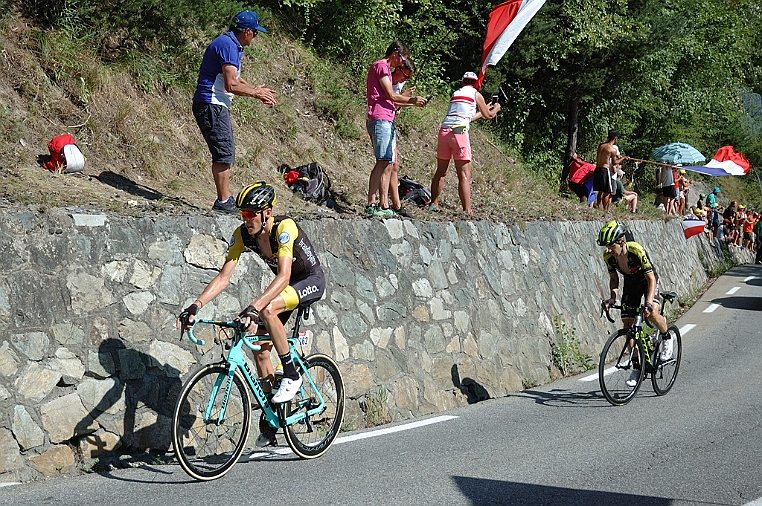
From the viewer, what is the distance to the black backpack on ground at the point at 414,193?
540 inches

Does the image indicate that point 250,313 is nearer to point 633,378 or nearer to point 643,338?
point 633,378

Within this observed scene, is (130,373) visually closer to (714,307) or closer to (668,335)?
(668,335)

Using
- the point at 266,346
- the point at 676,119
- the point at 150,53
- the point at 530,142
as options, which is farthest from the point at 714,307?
the point at 676,119

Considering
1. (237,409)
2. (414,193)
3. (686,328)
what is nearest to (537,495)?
(237,409)

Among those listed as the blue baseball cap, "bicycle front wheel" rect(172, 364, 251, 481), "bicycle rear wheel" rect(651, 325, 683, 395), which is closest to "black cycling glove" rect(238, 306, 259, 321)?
"bicycle front wheel" rect(172, 364, 251, 481)

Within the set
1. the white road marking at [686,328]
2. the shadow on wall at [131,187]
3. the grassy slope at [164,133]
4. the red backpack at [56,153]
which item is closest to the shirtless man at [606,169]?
the grassy slope at [164,133]

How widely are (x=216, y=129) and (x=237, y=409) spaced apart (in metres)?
3.92

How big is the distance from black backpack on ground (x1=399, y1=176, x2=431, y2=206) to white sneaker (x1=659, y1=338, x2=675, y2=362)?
4999 mm

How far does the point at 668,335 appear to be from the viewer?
993 centimetres

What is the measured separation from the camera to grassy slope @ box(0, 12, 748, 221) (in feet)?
30.3

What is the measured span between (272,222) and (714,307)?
612 inches

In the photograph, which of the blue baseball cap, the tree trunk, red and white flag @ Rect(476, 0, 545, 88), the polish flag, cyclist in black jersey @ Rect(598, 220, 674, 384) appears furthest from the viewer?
the tree trunk

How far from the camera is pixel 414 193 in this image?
13766 millimetres

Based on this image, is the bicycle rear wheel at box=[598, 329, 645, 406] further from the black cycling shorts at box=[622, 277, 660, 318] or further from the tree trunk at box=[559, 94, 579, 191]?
the tree trunk at box=[559, 94, 579, 191]
